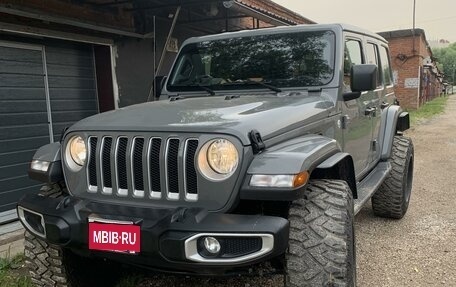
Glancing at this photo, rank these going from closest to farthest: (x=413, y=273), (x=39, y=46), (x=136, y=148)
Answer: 1. (x=136, y=148)
2. (x=413, y=273)
3. (x=39, y=46)

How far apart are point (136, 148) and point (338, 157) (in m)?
1.20

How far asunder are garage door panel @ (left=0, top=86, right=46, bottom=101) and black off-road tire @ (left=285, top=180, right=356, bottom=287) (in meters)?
4.35

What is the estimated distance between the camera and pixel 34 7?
530cm

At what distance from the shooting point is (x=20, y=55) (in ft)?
18.2

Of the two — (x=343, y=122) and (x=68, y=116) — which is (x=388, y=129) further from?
(x=68, y=116)

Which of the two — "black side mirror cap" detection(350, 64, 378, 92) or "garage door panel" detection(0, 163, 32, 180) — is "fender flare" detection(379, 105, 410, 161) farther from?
"garage door panel" detection(0, 163, 32, 180)

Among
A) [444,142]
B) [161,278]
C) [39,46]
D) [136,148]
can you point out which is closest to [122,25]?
[39,46]

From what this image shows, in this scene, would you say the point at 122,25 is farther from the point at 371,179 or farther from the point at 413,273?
the point at 413,273

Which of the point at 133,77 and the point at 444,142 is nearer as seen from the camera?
the point at 133,77

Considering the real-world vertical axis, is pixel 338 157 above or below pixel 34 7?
below

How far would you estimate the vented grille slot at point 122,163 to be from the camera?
247 cm

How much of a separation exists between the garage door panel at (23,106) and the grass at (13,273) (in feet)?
6.95

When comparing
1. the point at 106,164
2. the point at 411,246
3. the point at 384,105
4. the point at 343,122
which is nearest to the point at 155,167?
the point at 106,164

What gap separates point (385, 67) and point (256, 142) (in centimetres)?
374
